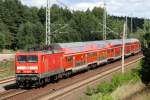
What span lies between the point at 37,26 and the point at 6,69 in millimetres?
52907

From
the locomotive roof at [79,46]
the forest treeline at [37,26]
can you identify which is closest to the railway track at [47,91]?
the locomotive roof at [79,46]

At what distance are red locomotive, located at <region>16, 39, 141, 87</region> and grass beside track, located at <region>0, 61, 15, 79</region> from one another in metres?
7.39

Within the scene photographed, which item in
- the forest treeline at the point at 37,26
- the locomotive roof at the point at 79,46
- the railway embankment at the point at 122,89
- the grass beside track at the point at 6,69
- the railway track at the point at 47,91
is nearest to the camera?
the railway embankment at the point at 122,89

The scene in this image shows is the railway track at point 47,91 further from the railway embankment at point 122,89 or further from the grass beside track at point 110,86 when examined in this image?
the grass beside track at point 110,86

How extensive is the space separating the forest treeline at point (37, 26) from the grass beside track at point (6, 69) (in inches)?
1245

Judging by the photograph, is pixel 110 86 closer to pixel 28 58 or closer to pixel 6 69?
pixel 28 58

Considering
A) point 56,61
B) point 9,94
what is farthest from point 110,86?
point 56,61

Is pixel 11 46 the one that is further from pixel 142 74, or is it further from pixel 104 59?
pixel 142 74

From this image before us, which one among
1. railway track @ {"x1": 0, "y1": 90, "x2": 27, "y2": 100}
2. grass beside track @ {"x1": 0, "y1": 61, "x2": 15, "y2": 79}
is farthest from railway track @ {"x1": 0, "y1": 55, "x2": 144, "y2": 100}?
grass beside track @ {"x1": 0, "y1": 61, "x2": 15, "y2": 79}

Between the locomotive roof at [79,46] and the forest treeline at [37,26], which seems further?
the forest treeline at [37,26]

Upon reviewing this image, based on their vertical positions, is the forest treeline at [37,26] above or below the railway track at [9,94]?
above

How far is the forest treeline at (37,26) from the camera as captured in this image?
98.0 metres

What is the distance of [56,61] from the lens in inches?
1578

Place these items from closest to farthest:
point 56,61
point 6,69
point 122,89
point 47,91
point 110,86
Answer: point 110,86, point 122,89, point 47,91, point 56,61, point 6,69
